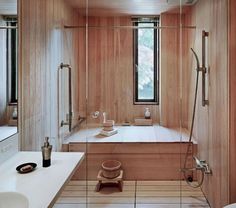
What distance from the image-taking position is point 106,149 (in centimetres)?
354

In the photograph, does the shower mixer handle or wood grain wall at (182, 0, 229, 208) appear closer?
wood grain wall at (182, 0, 229, 208)

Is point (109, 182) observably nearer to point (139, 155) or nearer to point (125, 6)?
point (139, 155)

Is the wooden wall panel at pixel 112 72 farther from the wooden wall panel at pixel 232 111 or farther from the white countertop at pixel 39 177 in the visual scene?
the white countertop at pixel 39 177

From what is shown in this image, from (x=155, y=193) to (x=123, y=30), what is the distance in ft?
7.87

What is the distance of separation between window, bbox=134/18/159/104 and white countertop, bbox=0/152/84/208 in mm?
2541

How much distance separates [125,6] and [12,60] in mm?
2354

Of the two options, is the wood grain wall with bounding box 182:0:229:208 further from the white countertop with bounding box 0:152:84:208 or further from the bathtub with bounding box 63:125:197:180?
the white countertop with bounding box 0:152:84:208

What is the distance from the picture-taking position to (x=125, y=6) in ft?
13.2

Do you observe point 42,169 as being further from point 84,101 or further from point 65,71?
point 84,101

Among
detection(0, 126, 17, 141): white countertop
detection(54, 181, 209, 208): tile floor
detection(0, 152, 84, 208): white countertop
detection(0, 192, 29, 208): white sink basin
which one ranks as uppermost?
detection(0, 126, 17, 141): white countertop

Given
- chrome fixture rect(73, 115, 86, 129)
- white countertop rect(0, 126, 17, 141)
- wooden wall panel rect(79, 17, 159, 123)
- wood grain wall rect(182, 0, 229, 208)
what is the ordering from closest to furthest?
white countertop rect(0, 126, 17, 141) → wood grain wall rect(182, 0, 229, 208) → chrome fixture rect(73, 115, 86, 129) → wooden wall panel rect(79, 17, 159, 123)

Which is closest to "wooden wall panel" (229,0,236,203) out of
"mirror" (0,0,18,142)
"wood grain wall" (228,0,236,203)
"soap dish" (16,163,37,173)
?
"wood grain wall" (228,0,236,203)

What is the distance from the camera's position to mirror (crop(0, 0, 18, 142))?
196cm

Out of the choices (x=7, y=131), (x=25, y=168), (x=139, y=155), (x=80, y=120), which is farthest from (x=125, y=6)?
(x=25, y=168)
